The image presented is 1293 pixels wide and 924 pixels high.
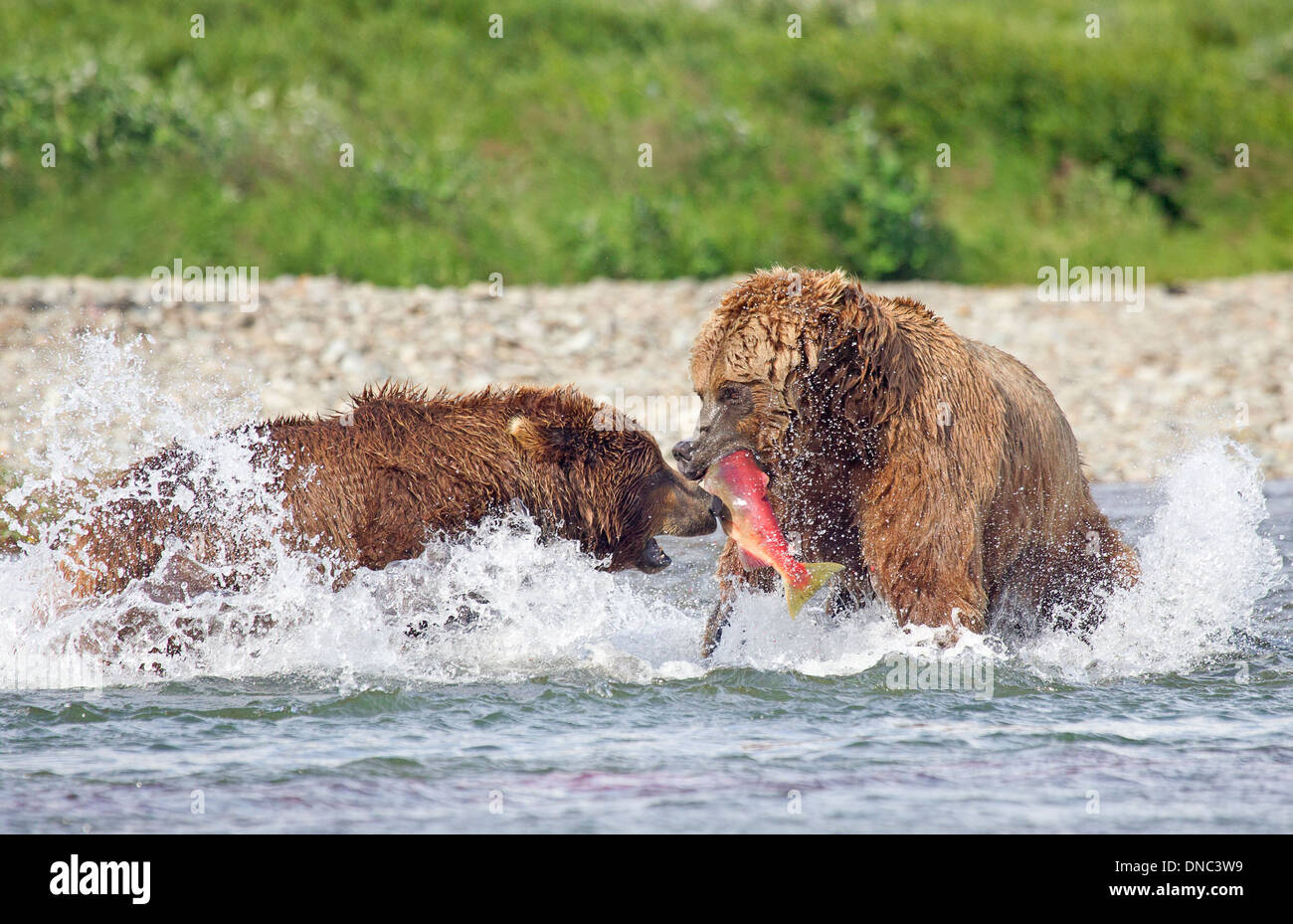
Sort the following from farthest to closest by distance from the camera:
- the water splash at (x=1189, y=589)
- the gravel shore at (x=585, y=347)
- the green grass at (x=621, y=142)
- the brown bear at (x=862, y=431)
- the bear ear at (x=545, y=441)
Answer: the green grass at (x=621, y=142) → the gravel shore at (x=585, y=347) → the bear ear at (x=545, y=441) → the water splash at (x=1189, y=589) → the brown bear at (x=862, y=431)

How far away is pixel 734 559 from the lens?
21.2ft

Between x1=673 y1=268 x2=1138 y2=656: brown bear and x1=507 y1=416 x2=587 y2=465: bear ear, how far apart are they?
3.81 ft

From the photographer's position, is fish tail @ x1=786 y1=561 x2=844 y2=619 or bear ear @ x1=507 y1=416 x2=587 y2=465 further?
bear ear @ x1=507 y1=416 x2=587 y2=465

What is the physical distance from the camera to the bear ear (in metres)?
6.78

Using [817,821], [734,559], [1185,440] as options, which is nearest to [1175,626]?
[734,559]

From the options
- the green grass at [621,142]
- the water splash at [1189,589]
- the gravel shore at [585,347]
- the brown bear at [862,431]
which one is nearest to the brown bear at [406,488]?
the brown bear at [862,431]

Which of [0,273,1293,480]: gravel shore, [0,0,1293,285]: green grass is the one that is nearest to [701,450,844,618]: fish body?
[0,273,1293,480]: gravel shore

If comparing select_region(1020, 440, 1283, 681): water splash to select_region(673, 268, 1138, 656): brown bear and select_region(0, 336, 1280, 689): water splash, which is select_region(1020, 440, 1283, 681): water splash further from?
select_region(673, 268, 1138, 656): brown bear

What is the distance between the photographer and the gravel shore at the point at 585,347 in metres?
12.3

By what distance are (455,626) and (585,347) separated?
7417 millimetres

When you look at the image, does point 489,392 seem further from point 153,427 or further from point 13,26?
point 13,26

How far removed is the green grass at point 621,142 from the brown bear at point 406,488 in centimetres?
919

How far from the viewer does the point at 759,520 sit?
575 centimetres

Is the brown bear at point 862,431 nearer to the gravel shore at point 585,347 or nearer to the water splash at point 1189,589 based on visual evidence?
the water splash at point 1189,589
